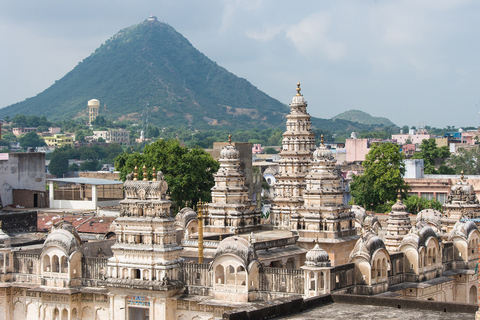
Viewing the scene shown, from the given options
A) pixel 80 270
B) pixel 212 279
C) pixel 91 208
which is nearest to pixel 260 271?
pixel 212 279

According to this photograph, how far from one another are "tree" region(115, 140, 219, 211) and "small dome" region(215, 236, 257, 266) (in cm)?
3068

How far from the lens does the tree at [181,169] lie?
224 feet

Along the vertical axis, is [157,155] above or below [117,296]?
above

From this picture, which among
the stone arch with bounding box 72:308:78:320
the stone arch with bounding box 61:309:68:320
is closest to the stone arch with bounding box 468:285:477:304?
the stone arch with bounding box 72:308:78:320

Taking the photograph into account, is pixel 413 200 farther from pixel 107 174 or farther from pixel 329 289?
pixel 329 289

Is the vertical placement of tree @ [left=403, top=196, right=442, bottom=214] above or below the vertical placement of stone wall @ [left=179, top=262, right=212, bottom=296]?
above

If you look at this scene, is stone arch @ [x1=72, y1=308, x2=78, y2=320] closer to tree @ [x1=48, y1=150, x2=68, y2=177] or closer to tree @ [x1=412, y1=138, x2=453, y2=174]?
tree @ [x1=412, y1=138, x2=453, y2=174]

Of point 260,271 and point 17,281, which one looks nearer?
point 260,271

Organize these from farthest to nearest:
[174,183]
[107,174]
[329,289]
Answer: [107,174]
[174,183]
[329,289]

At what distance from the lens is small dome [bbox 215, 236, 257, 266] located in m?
36.1

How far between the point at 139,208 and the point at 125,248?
1714 mm

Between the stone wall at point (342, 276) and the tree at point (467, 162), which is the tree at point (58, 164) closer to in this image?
the tree at point (467, 162)

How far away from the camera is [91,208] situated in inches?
2835

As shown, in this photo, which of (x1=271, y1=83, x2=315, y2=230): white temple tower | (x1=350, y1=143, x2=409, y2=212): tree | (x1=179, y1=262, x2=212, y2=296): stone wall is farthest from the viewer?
(x1=350, y1=143, x2=409, y2=212): tree
